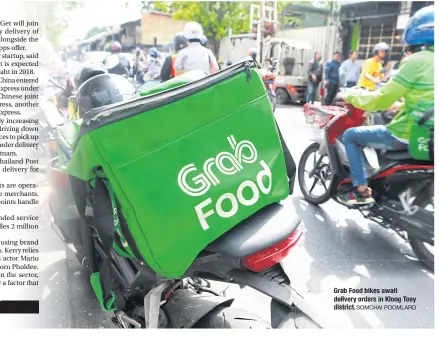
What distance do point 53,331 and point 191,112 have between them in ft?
3.15

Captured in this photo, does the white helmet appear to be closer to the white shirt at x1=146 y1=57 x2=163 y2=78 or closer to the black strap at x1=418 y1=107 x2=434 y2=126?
the black strap at x1=418 y1=107 x2=434 y2=126

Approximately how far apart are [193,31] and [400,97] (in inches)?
76.5

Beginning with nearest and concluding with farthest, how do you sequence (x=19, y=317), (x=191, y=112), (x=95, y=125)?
(x=95, y=125)
(x=191, y=112)
(x=19, y=317)

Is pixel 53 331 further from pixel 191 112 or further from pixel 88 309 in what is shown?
pixel 191 112

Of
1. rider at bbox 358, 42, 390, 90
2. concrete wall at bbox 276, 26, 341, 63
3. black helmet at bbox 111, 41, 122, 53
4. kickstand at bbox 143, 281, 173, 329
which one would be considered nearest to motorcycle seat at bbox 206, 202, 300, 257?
kickstand at bbox 143, 281, 173, 329

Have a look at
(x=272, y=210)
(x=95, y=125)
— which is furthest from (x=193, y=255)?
(x=95, y=125)

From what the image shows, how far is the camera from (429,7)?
1564 millimetres

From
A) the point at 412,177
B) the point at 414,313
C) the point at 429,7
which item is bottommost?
the point at 414,313

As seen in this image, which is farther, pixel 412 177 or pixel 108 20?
pixel 412 177

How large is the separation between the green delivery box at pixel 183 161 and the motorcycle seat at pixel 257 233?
3cm

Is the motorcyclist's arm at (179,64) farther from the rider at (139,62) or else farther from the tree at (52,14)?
the rider at (139,62)

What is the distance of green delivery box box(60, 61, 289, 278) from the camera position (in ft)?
2.73

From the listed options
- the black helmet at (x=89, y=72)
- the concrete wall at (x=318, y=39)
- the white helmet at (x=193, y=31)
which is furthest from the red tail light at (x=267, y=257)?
the concrete wall at (x=318, y=39)

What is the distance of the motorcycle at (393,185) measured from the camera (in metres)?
1.84
